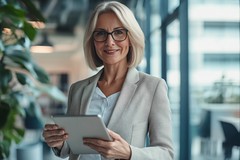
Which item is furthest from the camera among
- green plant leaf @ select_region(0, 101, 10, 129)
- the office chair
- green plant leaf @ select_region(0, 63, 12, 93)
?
green plant leaf @ select_region(0, 63, 12, 93)

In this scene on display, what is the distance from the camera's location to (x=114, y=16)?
1.18m

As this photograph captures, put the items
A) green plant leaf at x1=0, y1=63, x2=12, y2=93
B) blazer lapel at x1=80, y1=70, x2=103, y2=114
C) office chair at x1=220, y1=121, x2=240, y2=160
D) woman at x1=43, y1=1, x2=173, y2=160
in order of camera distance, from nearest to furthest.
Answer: woman at x1=43, y1=1, x2=173, y2=160 → blazer lapel at x1=80, y1=70, x2=103, y2=114 → office chair at x1=220, y1=121, x2=240, y2=160 → green plant leaf at x1=0, y1=63, x2=12, y2=93

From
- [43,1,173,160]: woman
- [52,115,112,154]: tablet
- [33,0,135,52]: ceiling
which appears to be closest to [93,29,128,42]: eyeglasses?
[43,1,173,160]: woman

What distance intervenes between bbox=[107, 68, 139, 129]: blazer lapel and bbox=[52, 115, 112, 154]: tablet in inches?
4.3

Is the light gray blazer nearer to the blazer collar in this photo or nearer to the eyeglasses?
the blazer collar

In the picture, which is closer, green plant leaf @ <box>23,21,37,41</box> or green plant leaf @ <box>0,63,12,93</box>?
green plant leaf @ <box>23,21,37,41</box>

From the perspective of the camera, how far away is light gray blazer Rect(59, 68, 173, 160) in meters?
1.13

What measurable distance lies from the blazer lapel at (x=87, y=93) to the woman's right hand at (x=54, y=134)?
12cm

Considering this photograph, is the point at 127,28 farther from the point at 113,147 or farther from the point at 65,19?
the point at 65,19

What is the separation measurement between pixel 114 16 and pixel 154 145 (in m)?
0.41

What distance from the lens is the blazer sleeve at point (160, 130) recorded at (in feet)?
3.66

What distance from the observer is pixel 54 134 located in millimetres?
1145

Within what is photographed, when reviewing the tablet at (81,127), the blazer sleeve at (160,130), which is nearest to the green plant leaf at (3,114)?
the tablet at (81,127)

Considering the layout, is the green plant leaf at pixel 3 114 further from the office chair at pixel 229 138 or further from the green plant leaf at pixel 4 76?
the office chair at pixel 229 138
